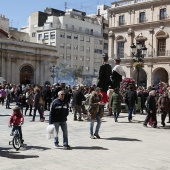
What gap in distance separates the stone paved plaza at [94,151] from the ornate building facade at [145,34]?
31.2m

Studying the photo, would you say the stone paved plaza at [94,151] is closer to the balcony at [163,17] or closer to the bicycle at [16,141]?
the bicycle at [16,141]

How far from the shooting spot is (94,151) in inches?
367

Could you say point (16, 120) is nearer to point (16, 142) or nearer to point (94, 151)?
point (16, 142)

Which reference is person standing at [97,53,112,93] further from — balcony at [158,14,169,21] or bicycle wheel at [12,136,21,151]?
balcony at [158,14,169,21]

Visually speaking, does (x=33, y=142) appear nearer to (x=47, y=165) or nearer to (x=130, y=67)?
(x=47, y=165)

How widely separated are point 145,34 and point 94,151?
37.4m

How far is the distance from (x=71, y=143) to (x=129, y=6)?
38.3 m

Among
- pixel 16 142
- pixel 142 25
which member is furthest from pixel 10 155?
pixel 142 25

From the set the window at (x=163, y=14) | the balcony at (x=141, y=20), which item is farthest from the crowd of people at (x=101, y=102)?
the balcony at (x=141, y=20)

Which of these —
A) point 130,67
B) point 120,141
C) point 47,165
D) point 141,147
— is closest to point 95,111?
point 120,141

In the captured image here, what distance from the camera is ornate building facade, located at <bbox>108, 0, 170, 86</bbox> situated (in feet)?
142

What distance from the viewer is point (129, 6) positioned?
1820 inches

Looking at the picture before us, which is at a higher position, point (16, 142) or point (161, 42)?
point (161, 42)

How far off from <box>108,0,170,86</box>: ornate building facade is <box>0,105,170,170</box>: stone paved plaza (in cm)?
3119
